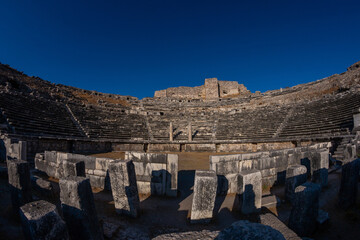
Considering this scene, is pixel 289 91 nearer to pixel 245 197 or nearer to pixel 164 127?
pixel 164 127

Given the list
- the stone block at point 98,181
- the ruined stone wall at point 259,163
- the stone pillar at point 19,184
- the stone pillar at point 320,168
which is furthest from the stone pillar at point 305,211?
the stone pillar at point 19,184

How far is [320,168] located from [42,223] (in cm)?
665

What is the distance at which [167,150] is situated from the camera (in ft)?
55.7

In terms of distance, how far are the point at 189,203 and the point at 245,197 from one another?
1.45 m

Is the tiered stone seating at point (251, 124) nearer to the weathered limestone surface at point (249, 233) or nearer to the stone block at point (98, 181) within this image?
the stone block at point (98, 181)

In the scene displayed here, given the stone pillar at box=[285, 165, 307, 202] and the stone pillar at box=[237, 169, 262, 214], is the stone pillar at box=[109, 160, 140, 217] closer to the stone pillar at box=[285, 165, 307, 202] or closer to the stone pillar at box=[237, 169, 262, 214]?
the stone pillar at box=[237, 169, 262, 214]

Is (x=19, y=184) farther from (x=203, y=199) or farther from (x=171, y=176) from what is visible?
(x=203, y=199)

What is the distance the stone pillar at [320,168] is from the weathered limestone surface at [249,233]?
4490 millimetres

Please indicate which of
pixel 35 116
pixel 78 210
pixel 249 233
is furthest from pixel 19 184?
pixel 35 116

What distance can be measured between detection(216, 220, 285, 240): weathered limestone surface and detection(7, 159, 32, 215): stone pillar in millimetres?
3757

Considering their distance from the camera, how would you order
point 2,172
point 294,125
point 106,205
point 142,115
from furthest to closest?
point 142,115 → point 294,125 → point 2,172 → point 106,205

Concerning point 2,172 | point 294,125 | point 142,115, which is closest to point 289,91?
point 294,125

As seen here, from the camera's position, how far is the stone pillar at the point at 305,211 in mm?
3051

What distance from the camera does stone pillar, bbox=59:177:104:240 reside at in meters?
2.54
